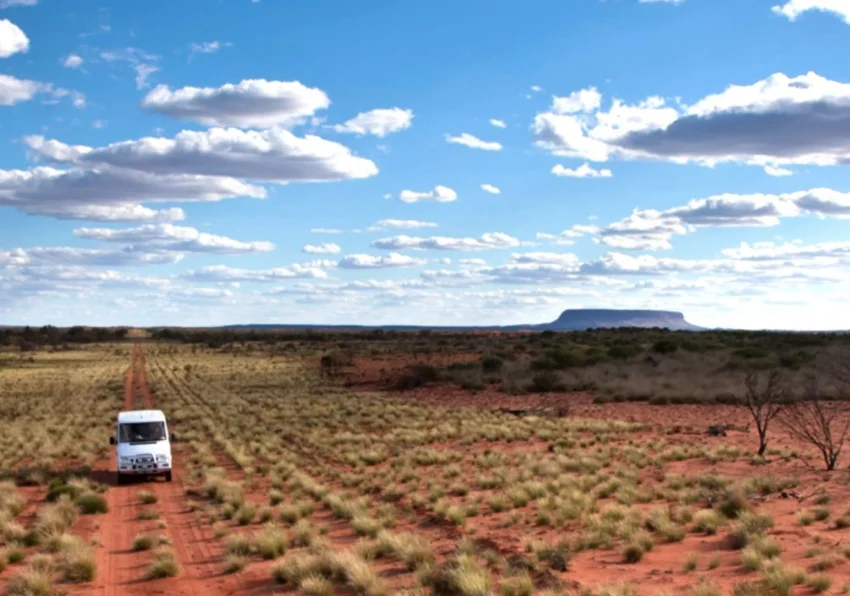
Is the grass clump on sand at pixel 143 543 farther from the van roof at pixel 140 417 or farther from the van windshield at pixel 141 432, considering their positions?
the van roof at pixel 140 417

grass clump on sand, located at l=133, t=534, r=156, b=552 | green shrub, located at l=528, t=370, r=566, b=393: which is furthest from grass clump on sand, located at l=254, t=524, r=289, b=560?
green shrub, located at l=528, t=370, r=566, b=393

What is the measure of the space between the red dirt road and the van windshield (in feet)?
3.60

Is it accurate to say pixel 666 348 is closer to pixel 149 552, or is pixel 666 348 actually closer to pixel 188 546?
→ pixel 188 546

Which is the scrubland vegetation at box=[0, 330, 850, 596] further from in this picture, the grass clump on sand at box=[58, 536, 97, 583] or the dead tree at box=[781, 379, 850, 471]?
the dead tree at box=[781, 379, 850, 471]

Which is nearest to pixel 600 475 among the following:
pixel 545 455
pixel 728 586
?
pixel 545 455

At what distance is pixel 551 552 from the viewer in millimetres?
12930

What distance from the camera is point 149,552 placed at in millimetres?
14766

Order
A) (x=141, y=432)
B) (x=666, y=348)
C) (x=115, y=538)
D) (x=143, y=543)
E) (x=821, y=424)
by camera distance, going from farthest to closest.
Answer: (x=666, y=348) < (x=141, y=432) < (x=821, y=424) < (x=115, y=538) < (x=143, y=543)

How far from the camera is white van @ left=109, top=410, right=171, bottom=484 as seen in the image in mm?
22125

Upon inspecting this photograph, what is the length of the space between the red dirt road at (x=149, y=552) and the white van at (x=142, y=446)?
39 cm

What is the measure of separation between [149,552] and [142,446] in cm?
813

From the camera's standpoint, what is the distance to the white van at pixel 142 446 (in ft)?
72.6

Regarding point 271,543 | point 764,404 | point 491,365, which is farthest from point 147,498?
point 491,365

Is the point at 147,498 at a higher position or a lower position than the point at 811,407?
lower
